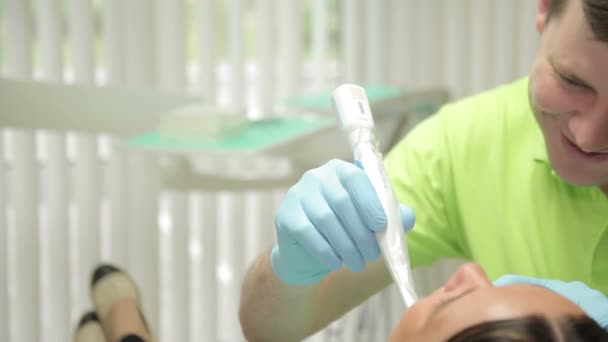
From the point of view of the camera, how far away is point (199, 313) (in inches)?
106

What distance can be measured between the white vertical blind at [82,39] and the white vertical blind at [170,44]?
0.18 m

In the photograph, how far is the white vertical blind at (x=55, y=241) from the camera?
2.42 m

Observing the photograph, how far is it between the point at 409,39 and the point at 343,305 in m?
1.37

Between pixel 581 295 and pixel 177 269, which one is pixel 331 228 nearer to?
pixel 581 295

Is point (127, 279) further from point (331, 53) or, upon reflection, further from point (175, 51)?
point (331, 53)

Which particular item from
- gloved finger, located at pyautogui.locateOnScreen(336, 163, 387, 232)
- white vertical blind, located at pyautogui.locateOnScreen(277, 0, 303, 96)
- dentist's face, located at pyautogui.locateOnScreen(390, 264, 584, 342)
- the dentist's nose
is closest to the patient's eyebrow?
dentist's face, located at pyautogui.locateOnScreen(390, 264, 584, 342)

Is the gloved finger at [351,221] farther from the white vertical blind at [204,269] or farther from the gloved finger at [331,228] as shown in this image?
the white vertical blind at [204,269]

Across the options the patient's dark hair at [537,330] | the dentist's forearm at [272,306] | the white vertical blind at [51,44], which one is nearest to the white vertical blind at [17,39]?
the white vertical blind at [51,44]

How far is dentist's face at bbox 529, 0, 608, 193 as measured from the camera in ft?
3.53

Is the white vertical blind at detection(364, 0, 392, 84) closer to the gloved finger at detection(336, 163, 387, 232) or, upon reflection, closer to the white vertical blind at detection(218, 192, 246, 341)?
the white vertical blind at detection(218, 192, 246, 341)

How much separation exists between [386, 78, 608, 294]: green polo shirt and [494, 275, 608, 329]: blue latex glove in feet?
1.12

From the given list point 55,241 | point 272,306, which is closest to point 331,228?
point 272,306

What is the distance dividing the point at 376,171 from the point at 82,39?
1.47 m

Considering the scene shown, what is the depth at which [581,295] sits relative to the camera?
3.21 ft
